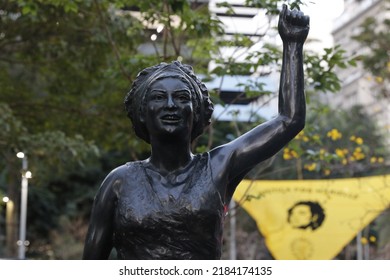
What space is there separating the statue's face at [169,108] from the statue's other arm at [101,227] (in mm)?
304

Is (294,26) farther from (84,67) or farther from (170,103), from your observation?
(84,67)

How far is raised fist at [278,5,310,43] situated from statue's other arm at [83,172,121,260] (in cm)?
92

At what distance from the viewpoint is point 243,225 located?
3381cm

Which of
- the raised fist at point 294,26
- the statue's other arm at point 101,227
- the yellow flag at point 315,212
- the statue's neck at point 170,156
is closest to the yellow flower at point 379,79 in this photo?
the yellow flag at point 315,212

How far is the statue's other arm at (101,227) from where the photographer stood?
10.8 ft

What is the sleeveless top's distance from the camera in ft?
10.4

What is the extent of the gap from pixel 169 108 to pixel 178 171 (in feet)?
0.87

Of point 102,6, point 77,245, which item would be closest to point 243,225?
point 77,245

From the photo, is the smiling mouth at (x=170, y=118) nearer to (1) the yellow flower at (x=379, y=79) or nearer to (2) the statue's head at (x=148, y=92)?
(2) the statue's head at (x=148, y=92)

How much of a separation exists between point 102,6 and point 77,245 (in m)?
20.9

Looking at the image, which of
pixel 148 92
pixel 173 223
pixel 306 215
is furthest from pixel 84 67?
pixel 173 223

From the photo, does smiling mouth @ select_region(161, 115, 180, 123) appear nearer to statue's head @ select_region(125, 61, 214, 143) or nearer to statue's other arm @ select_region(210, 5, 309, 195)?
statue's head @ select_region(125, 61, 214, 143)

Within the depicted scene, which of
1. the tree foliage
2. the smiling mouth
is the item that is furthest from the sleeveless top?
the tree foliage

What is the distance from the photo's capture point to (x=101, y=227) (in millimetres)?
3283
